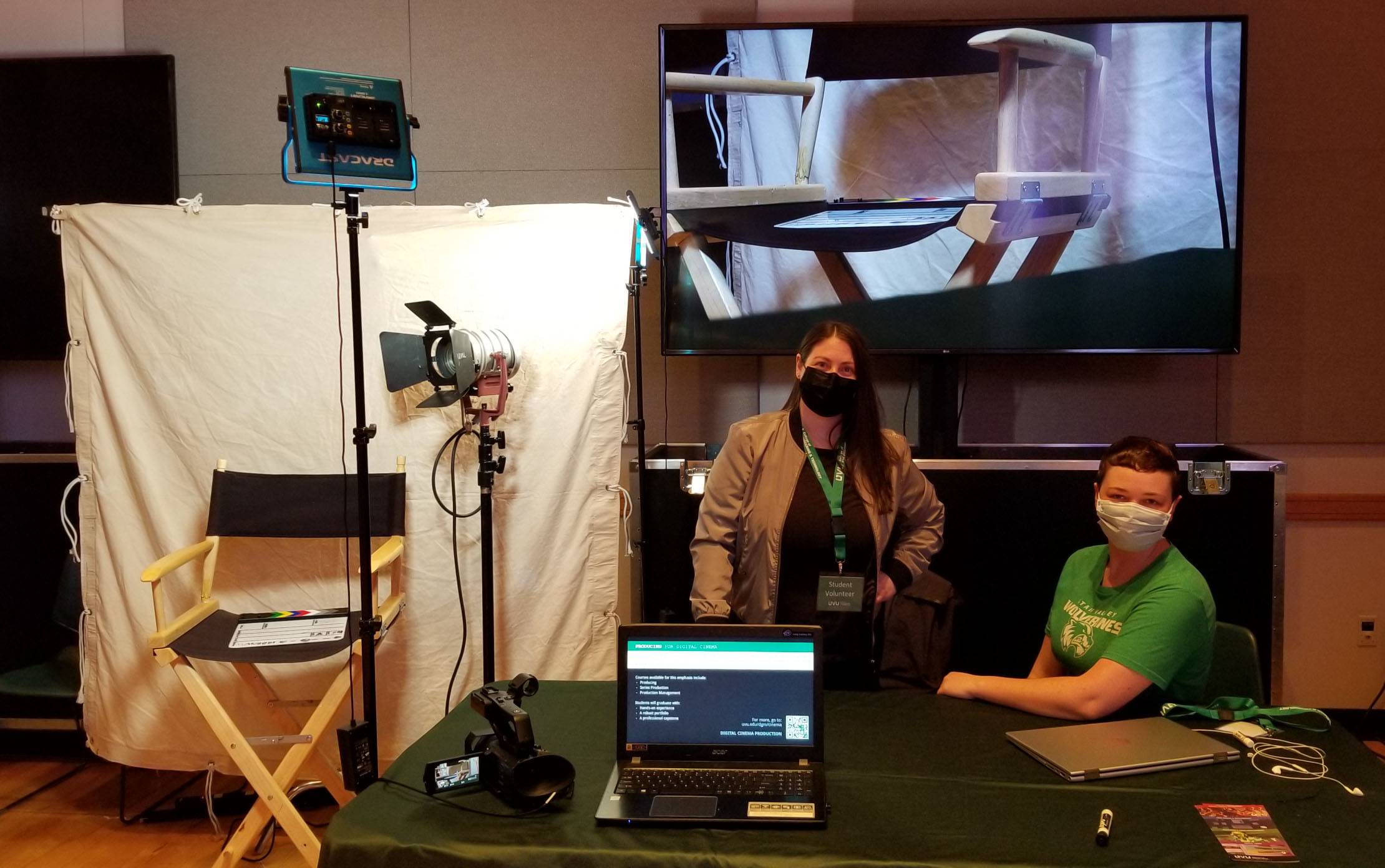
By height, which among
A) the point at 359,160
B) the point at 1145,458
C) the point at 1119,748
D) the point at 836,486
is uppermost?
the point at 359,160

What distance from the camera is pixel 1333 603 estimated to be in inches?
140

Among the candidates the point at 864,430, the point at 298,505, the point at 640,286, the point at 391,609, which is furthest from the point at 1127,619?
the point at 298,505

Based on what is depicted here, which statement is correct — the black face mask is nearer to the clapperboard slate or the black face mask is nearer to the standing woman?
the standing woman

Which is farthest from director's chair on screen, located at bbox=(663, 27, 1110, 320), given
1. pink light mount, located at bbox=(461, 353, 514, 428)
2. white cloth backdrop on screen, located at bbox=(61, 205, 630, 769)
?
pink light mount, located at bbox=(461, 353, 514, 428)

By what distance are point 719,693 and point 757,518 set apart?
0.85m

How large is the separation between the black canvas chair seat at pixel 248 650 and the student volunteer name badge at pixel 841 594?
1.25 meters

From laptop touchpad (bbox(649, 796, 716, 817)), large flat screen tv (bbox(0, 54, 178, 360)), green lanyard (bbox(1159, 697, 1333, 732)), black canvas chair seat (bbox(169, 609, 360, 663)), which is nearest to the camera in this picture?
laptop touchpad (bbox(649, 796, 716, 817))

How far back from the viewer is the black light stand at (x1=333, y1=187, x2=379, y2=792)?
7.58 feet

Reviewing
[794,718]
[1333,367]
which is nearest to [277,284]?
[794,718]

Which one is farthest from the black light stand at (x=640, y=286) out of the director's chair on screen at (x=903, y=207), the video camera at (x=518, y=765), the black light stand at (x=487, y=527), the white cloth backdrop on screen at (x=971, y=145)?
the video camera at (x=518, y=765)

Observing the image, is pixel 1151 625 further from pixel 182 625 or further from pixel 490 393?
pixel 182 625

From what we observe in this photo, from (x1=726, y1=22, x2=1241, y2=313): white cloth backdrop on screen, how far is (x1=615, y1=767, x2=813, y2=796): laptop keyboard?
2048 millimetres

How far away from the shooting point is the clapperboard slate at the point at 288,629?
8.70 feet

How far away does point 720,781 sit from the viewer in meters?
1.54
